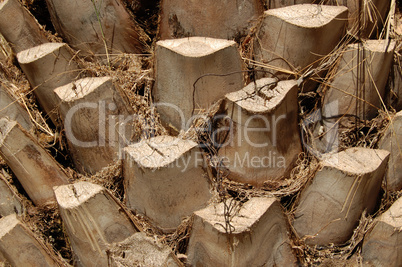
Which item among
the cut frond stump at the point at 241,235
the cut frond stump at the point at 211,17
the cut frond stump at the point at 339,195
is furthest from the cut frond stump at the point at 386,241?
the cut frond stump at the point at 211,17

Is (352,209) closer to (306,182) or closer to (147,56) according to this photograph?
(306,182)

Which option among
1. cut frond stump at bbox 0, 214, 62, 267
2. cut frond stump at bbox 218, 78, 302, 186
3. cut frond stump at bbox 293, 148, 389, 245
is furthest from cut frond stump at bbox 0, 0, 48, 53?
cut frond stump at bbox 293, 148, 389, 245

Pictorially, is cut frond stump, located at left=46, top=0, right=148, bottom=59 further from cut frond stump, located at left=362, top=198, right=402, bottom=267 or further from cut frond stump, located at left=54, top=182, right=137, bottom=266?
cut frond stump, located at left=362, top=198, right=402, bottom=267

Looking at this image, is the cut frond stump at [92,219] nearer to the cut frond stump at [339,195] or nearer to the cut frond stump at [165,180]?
the cut frond stump at [165,180]

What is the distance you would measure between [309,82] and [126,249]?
0.69 metres

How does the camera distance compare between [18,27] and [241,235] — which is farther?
[18,27]

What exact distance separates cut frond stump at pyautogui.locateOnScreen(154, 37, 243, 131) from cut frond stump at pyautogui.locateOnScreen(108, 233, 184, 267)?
33 cm

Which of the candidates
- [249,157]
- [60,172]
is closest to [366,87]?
[249,157]

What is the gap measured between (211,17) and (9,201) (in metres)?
0.78

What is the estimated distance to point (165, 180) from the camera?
1.13m

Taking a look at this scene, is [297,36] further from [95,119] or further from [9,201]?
[9,201]

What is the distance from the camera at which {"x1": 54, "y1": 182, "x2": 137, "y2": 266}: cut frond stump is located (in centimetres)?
113

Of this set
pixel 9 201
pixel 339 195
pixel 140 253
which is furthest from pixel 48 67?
pixel 339 195

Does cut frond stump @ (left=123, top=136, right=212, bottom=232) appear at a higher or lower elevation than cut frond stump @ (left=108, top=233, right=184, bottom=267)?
higher
